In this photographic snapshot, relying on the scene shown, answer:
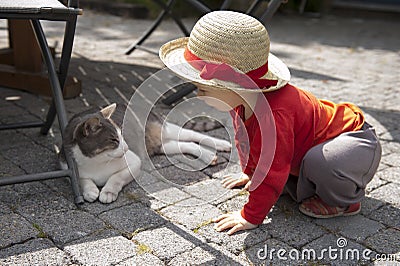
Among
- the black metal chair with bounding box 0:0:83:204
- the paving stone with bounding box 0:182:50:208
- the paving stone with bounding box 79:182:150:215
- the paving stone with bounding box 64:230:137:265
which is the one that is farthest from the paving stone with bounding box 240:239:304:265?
the paving stone with bounding box 0:182:50:208

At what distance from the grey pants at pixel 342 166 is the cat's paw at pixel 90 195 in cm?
97

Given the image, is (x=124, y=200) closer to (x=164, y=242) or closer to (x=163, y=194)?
(x=163, y=194)

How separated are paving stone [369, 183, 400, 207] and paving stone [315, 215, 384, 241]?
261mm

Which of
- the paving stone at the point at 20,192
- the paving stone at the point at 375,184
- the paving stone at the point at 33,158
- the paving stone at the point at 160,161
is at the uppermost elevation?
the paving stone at the point at 375,184

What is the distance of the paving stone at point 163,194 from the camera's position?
249 centimetres

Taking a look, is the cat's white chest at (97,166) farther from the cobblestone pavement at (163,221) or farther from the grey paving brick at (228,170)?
the grey paving brick at (228,170)

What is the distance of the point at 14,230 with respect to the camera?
7.07ft

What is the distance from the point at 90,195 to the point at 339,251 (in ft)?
3.81

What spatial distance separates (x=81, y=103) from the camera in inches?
151

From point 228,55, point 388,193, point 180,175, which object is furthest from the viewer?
point 180,175

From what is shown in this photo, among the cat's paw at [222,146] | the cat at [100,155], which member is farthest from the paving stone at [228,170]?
the cat at [100,155]

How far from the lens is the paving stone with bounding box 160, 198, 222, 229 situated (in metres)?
2.32

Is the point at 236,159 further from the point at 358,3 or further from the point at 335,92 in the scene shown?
the point at 358,3

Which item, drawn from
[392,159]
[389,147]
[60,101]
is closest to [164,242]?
[60,101]
